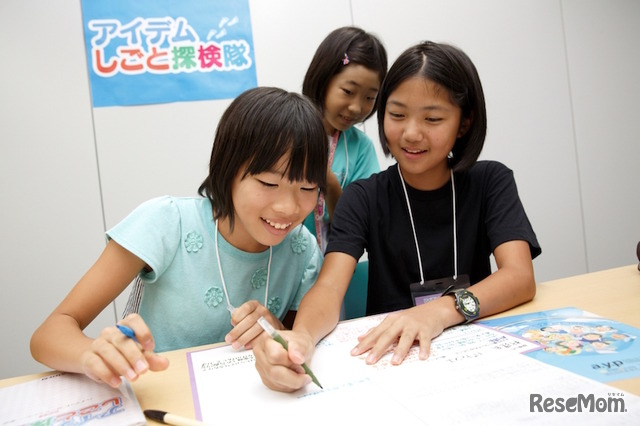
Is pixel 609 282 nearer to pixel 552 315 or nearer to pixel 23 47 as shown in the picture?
pixel 552 315

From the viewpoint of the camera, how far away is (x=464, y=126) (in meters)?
1.18

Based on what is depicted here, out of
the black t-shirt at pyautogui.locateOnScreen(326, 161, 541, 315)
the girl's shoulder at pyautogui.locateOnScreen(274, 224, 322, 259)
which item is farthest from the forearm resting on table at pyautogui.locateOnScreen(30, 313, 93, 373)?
the black t-shirt at pyautogui.locateOnScreen(326, 161, 541, 315)

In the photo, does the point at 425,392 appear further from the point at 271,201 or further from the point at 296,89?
the point at 296,89

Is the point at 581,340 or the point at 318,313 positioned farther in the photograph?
the point at 318,313

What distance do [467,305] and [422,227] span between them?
0.36 m

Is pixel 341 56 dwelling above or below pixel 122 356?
above

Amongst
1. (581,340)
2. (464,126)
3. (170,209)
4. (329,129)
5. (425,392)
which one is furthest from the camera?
(329,129)

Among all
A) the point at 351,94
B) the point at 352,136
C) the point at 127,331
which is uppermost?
the point at 351,94

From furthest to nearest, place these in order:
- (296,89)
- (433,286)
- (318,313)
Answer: (296,89) < (433,286) < (318,313)

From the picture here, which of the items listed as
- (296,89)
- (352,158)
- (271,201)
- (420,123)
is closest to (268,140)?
(271,201)

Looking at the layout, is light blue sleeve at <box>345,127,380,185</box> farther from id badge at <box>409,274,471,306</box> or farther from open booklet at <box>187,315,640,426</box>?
open booklet at <box>187,315,640,426</box>

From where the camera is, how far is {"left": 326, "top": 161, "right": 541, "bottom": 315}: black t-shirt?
1.14 m

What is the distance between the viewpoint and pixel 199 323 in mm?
966

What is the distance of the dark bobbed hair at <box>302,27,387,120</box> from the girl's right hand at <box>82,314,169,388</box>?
106cm
